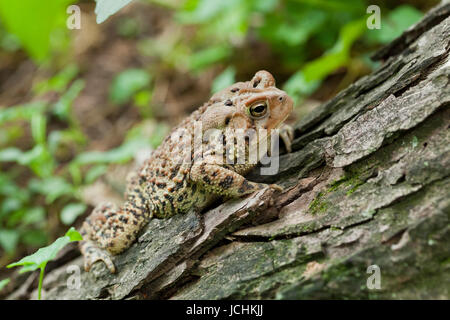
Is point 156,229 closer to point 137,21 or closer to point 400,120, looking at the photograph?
point 400,120

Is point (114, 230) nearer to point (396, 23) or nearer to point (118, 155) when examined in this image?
point (118, 155)

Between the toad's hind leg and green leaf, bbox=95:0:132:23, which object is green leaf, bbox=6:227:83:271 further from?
green leaf, bbox=95:0:132:23

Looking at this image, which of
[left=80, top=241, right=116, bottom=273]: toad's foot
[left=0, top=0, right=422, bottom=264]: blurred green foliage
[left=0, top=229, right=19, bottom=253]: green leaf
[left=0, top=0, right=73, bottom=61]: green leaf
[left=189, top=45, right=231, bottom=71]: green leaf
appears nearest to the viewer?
[left=0, top=0, right=73, bottom=61]: green leaf

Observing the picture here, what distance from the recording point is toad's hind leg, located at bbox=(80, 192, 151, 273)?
3410mm

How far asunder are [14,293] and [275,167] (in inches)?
115

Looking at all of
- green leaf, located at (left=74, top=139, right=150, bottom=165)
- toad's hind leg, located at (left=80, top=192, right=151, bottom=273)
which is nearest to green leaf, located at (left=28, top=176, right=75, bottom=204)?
green leaf, located at (left=74, top=139, right=150, bottom=165)

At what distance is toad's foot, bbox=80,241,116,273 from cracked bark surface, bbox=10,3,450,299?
77mm

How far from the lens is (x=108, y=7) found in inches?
56.6

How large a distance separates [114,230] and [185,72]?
475 centimetres

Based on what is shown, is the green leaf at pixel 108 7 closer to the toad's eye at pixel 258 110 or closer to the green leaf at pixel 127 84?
the toad's eye at pixel 258 110

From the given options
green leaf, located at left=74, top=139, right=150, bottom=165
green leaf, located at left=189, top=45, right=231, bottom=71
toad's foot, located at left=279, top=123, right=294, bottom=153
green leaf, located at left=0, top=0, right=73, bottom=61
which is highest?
green leaf, located at left=189, top=45, right=231, bottom=71

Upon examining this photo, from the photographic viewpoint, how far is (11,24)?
678 millimetres

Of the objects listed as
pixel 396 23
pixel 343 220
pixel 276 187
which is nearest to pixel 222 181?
pixel 276 187

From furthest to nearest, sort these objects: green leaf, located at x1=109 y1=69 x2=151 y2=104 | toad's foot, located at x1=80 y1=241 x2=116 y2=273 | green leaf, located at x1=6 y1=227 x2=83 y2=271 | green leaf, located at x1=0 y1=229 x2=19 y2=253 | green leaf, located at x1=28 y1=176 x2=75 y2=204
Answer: green leaf, located at x1=109 y1=69 x2=151 y2=104
green leaf, located at x1=28 y1=176 x2=75 y2=204
green leaf, located at x1=0 y1=229 x2=19 y2=253
toad's foot, located at x1=80 y1=241 x2=116 y2=273
green leaf, located at x1=6 y1=227 x2=83 y2=271
